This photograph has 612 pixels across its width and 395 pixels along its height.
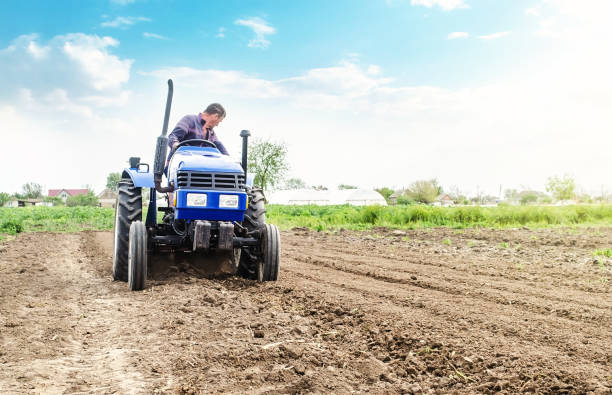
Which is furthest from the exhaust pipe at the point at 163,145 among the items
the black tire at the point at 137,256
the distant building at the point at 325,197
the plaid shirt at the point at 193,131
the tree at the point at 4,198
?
the tree at the point at 4,198

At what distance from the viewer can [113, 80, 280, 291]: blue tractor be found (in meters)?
6.09

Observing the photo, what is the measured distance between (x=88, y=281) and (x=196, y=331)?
341 centimetres

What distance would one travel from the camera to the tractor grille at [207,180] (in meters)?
6.11

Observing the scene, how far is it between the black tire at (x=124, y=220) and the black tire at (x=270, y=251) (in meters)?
1.78

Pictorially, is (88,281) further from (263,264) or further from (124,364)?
(124,364)

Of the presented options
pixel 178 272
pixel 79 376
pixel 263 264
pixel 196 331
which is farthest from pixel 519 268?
pixel 79 376

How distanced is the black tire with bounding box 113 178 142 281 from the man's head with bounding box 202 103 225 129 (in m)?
1.36

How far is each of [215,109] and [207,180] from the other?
1526 millimetres

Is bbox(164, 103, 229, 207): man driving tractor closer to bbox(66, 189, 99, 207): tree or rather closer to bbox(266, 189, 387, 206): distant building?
bbox(266, 189, 387, 206): distant building

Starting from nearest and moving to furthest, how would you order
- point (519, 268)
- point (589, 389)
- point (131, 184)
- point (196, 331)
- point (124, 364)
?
point (589, 389) → point (124, 364) → point (196, 331) → point (131, 184) → point (519, 268)

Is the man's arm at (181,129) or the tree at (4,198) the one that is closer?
the man's arm at (181,129)

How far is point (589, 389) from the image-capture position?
3.34 metres

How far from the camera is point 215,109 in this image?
7297 mm

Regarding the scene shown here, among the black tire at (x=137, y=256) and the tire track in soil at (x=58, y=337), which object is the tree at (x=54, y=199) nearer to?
the tire track in soil at (x=58, y=337)
